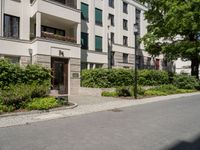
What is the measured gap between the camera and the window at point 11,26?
2196cm

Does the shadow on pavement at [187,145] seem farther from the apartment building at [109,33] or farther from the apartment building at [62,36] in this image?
the apartment building at [109,33]

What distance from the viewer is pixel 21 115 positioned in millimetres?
12156

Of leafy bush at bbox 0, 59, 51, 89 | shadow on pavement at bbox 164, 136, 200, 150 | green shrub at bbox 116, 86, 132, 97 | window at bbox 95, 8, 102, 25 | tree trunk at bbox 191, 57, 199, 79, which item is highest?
window at bbox 95, 8, 102, 25

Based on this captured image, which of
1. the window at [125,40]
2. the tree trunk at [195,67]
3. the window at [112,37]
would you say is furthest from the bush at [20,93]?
the window at [125,40]

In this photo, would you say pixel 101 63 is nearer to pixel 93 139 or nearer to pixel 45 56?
pixel 45 56

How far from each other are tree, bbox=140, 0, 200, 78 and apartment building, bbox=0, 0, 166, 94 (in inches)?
185

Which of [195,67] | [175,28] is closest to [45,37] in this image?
[175,28]

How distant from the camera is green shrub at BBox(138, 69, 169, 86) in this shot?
88.9 ft

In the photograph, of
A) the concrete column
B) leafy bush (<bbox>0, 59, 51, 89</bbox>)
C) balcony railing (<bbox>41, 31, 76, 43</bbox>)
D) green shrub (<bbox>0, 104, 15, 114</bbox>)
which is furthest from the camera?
balcony railing (<bbox>41, 31, 76, 43</bbox>)

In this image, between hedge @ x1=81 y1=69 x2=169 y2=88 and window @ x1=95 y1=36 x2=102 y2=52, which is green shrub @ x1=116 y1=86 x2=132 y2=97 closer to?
hedge @ x1=81 y1=69 x2=169 y2=88

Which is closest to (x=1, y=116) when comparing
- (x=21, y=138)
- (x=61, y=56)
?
(x=21, y=138)

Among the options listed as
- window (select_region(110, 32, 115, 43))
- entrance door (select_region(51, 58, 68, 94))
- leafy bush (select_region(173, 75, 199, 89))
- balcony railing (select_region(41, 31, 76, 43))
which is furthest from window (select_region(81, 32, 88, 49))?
leafy bush (select_region(173, 75, 199, 89))

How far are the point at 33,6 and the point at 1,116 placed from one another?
14.0m

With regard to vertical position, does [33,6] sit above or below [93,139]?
above
